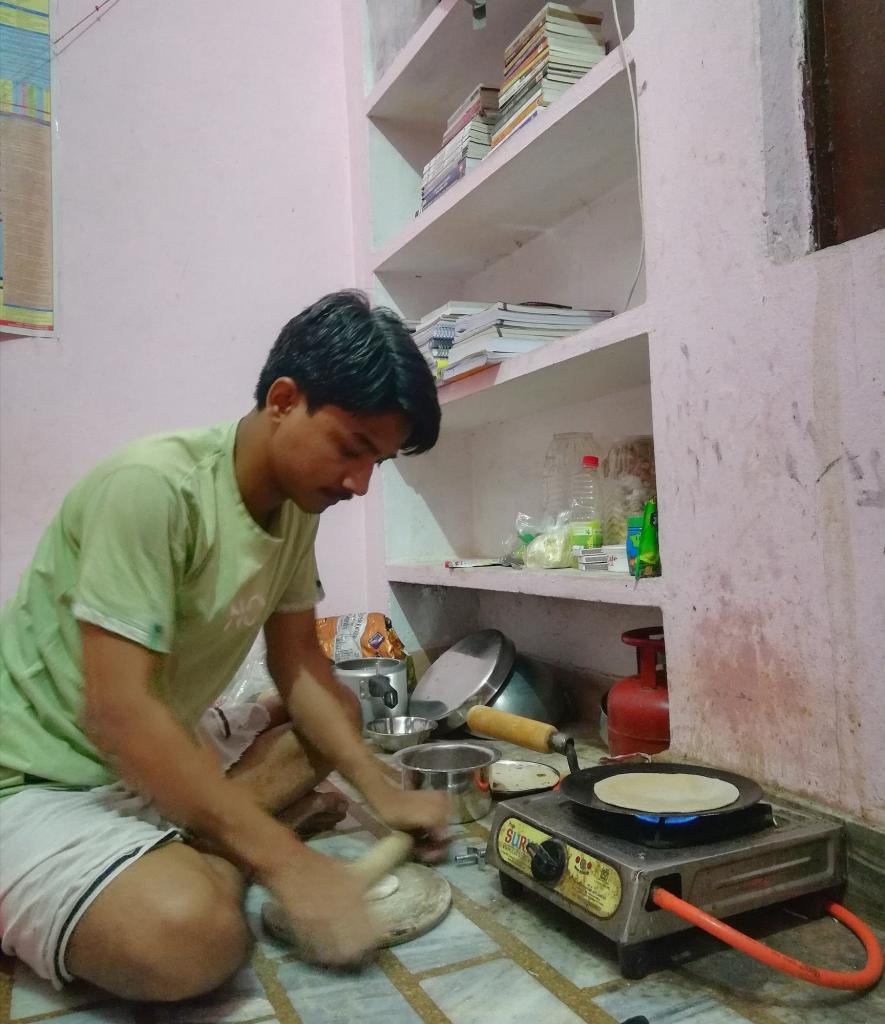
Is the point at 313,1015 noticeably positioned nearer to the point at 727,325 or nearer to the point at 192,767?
the point at 192,767

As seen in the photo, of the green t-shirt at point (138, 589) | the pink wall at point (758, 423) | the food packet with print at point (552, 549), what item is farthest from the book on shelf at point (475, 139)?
the green t-shirt at point (138, 589)

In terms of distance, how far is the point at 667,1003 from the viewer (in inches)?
30.2

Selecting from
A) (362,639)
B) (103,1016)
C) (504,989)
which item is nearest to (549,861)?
(504,989)

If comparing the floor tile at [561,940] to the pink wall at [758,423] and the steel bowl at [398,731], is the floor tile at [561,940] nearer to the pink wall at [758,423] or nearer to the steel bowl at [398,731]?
the pink wall at [758,423]

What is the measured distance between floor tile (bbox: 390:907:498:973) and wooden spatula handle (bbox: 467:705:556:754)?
0.29 m

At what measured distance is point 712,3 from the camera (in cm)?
112

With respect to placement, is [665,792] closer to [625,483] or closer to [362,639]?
[625,483]

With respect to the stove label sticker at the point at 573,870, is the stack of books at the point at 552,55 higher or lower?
higher

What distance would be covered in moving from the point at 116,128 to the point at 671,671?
1.98 m

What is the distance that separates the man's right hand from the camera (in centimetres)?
81

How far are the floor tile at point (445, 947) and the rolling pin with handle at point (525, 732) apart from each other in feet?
0.90

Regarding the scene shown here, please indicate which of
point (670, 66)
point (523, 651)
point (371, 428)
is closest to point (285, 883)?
point (371, 428)

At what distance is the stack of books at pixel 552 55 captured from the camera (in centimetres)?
154

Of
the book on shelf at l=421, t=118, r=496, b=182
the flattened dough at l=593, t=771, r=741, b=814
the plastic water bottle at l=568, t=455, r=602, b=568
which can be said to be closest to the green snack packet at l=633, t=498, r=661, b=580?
the plastic water bottle at l=568, t=455, r=602, b=568
